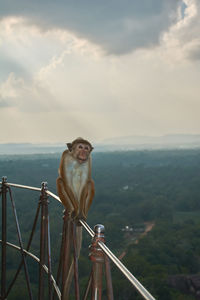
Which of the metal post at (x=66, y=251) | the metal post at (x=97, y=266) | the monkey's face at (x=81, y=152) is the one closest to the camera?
the metal post at (x=97, y=266)

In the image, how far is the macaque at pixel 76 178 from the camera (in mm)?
3074

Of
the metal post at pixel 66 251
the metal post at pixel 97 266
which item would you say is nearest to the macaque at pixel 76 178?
the metal post at pixel 66 251

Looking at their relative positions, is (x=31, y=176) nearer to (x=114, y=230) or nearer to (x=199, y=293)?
(x=114, y=230)

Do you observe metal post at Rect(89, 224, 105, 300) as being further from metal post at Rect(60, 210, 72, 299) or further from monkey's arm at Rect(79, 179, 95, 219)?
monkey's arm at Rect(79, 179, 95, 219)

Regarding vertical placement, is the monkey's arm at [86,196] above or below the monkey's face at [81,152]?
below

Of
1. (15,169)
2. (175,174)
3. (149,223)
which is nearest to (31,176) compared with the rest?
(15,169)

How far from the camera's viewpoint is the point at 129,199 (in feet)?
191

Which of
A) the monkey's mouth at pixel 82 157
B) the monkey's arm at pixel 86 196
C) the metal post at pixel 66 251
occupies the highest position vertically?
the monkey's mouth at pixel 82 157

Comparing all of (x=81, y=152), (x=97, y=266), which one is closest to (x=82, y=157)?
(x=81, y=152)

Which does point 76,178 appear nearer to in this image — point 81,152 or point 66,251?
point 81,152

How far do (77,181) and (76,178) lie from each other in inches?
1.2

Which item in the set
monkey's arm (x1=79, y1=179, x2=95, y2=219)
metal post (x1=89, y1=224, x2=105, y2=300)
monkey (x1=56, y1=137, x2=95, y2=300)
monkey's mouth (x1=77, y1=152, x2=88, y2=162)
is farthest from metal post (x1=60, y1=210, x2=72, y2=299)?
metal post (x1=89, y1=224, x2=105, y2=300)

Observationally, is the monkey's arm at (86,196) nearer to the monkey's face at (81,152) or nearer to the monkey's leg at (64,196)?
the monkey's leg at (64,196)

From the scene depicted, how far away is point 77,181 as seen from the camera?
10.4ft
